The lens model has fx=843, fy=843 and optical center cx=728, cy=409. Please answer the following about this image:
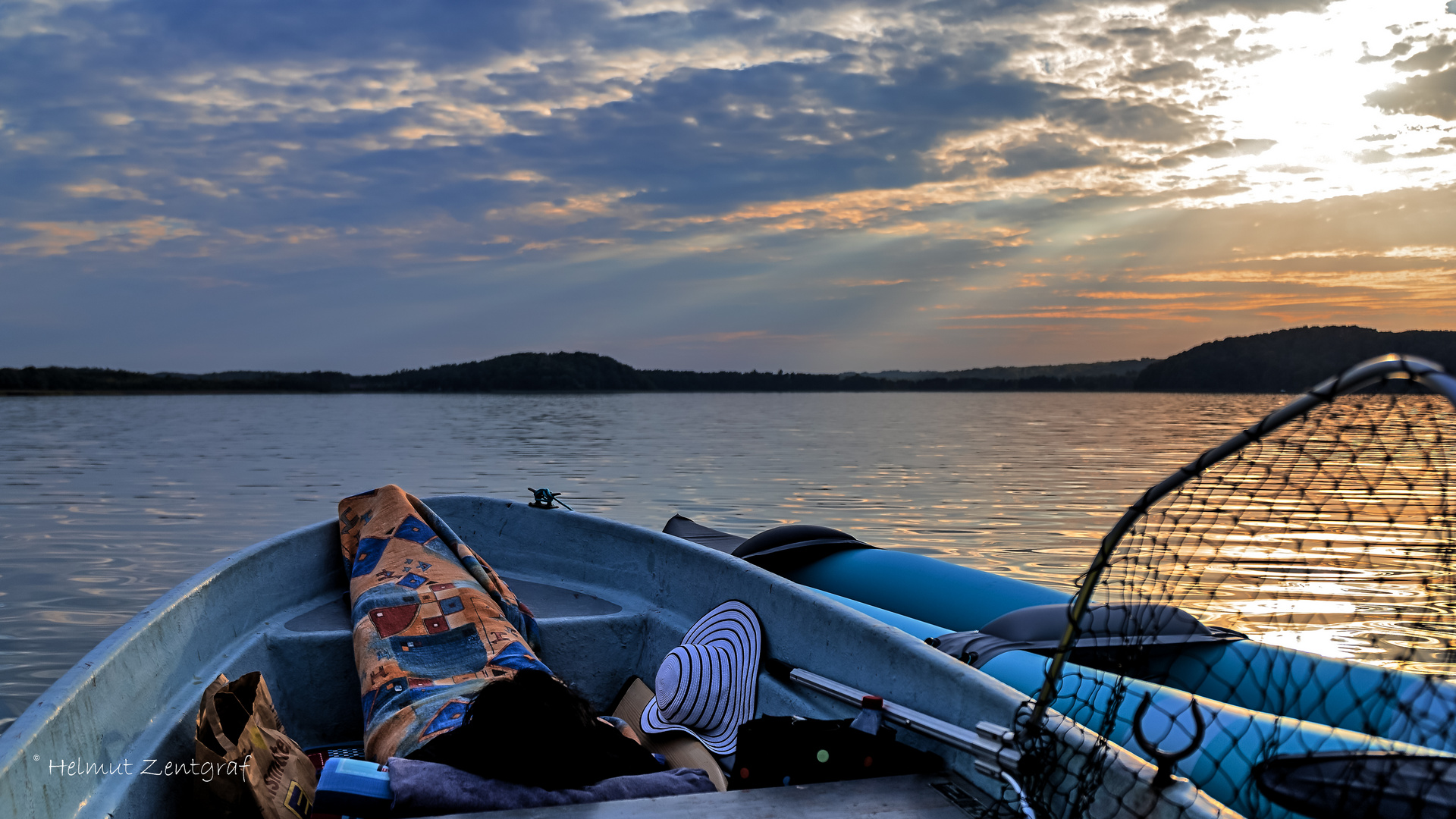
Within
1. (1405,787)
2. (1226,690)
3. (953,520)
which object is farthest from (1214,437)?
(1405,787)

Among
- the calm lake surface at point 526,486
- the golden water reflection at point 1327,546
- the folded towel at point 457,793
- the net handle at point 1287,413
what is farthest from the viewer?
the calm lake surface at point 526,486

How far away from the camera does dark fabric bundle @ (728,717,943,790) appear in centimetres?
209

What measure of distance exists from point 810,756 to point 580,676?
2.24 metres

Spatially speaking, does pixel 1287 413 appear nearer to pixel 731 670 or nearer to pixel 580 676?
pixel 731 670

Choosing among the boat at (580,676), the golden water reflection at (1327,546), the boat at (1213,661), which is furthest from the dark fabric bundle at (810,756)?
the golden water reflection at (1327,546)

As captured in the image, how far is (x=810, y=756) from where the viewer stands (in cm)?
210

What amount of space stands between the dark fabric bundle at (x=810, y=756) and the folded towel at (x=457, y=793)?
12.9 inches

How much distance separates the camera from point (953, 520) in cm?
1252

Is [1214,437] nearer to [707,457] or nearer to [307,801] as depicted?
[707,457]

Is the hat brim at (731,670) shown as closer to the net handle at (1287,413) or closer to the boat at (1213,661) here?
the boat at (1213,661)

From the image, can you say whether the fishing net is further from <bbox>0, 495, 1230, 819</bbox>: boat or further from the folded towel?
the folded towel

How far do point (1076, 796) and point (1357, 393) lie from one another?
3.23ft

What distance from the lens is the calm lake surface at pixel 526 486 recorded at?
29.9 ft

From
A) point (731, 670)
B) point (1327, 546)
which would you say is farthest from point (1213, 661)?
point (1327, 546)
